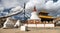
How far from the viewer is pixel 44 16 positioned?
21.7 metres

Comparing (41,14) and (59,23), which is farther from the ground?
(41,14)

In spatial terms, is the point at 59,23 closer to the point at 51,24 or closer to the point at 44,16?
the point at 44,16

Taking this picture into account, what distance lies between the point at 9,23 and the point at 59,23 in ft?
29.8

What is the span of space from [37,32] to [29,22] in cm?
580

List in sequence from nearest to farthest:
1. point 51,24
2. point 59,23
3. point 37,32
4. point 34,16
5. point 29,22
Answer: point 37,32 < point 51,24 < point 29,22 < point 34,16 < point 59,23

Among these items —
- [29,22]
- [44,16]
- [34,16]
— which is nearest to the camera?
[29,22]

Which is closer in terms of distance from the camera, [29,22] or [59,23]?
[29,22]

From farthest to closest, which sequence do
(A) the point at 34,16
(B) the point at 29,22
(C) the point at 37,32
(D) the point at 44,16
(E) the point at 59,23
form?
1. (E) the point at 59,23
2. (D) the point at 44,16
3. (A) the point at 34,16
4. (B) the point at 29,22
5. (C) the point at 37,32

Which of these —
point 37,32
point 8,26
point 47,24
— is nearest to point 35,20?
point 47,24

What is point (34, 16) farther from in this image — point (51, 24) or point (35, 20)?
point (51, 24)

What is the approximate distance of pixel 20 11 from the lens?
81.5 feet

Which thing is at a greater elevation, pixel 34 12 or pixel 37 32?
pixel 34 12

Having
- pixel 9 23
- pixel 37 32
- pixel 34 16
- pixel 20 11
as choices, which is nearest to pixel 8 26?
pixel 9 23

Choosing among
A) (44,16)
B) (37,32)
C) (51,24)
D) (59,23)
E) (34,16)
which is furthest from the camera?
(59,23)
